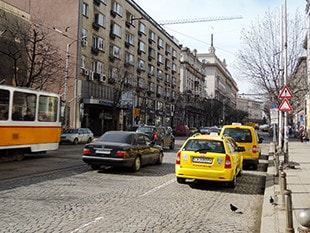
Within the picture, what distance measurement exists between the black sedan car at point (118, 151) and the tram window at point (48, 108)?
4209mm

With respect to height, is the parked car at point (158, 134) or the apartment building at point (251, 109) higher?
the apartment building at point (251, 109)

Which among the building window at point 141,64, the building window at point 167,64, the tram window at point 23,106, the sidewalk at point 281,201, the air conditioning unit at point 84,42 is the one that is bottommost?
the sidewalk at point 281,201

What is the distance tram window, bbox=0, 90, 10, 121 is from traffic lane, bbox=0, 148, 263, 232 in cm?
443

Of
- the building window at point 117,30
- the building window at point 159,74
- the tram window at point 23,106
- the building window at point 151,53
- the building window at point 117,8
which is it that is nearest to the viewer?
the tram window at point 23,106

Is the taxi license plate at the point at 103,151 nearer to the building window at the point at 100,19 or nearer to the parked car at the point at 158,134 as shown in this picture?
the parked car at the point at 158,134

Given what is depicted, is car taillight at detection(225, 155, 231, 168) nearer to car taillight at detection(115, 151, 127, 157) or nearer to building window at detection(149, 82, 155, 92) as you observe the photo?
car taillight at detection(115, 151, 127, 157)

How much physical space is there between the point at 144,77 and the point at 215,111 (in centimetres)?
3246

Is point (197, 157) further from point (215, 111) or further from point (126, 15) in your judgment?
point (215, 111)

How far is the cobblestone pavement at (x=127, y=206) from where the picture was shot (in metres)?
6.39

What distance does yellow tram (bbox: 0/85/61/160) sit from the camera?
14203 millimetres

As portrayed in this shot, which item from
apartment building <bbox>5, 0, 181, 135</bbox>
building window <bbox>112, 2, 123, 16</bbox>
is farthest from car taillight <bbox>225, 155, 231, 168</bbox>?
building window <bbox>112, 2, 123, 16</bbox>

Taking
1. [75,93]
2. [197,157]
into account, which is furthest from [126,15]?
[197,157]

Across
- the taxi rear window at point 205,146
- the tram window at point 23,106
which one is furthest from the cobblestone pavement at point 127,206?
the tram window at point 23,106

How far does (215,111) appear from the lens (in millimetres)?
84875
